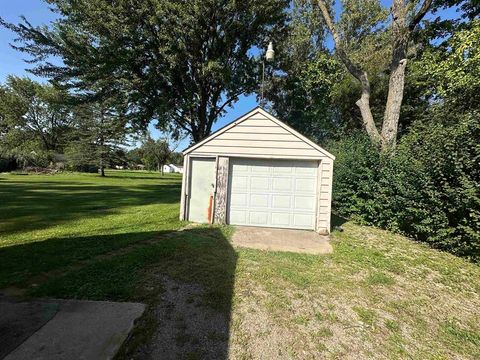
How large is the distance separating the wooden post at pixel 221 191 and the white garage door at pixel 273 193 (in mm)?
227

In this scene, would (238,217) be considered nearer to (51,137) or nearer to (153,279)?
(153,279)

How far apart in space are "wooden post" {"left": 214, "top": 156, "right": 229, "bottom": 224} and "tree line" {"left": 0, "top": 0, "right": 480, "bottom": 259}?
Answer: 472cm

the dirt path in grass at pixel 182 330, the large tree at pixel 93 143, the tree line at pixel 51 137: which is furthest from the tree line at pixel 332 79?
the large tree at pixel 93 143

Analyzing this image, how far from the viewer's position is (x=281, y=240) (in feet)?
21.3

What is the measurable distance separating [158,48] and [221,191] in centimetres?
987

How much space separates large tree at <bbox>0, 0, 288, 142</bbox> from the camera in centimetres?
1228

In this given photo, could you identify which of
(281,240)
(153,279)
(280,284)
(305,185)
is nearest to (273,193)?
(305,185)

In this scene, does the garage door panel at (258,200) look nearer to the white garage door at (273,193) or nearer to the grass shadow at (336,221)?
the white garage door at (273,193)

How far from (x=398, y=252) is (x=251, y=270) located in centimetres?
380

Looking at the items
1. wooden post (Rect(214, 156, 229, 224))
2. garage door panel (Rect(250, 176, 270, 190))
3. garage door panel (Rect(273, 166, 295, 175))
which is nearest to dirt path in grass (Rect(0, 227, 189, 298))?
wooden post (Rect(214, 156, 229, 224))

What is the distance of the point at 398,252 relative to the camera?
599 centimetres

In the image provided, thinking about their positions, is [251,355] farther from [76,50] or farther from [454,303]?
[76,50]

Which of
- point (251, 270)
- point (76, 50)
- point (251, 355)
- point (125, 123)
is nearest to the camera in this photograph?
point (251, 355)

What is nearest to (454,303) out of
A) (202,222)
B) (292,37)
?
(202,222)
